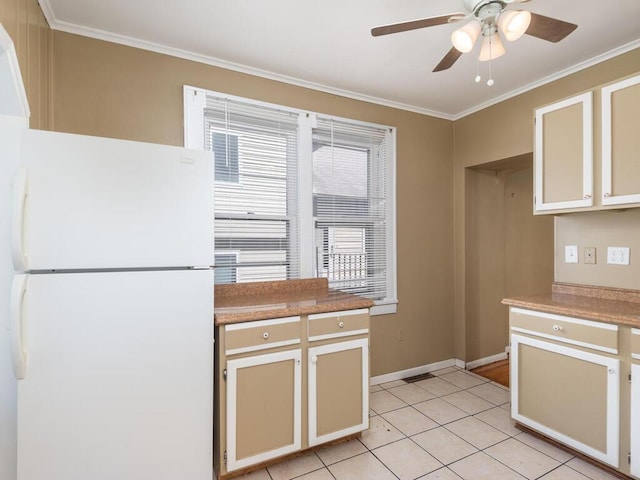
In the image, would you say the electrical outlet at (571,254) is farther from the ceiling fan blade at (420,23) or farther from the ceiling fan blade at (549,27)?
the ceiling fan blade at (420,23)

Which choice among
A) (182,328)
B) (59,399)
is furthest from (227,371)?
(59,399)

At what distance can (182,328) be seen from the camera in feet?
5.32

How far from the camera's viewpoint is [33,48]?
1.62m

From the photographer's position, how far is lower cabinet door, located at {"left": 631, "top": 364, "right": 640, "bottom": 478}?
67.0 inches

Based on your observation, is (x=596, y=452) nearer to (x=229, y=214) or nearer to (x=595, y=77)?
(x=595, y=77)

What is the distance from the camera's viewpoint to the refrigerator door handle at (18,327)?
4.15 ft

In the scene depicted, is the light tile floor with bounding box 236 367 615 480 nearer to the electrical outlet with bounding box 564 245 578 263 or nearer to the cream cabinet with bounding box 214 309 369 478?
the cream cabinet with bounding box 214 309 369 478

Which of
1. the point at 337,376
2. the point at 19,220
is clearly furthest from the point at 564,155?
the point at 19,220

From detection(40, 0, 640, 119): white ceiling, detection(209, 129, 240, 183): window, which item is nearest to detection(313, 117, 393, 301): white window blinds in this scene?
detection(40, 0, 640, 119): white ceiling

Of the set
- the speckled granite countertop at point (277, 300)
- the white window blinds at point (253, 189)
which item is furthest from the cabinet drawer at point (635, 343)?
the white window blinds at point (253, 189)

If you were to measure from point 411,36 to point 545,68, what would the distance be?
121cm

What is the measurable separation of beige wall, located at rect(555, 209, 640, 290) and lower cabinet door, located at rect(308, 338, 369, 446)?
1.71 metres

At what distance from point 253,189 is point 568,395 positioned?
244 centimetres

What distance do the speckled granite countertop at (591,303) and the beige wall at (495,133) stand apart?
0.99 m
